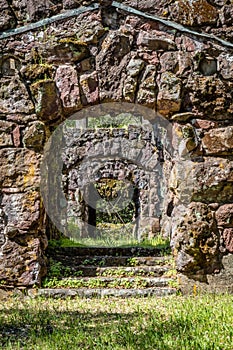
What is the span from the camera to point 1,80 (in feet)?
16.8

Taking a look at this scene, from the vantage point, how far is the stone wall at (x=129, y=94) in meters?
4.98

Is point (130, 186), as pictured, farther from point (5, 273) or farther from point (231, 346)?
point (231, 346)

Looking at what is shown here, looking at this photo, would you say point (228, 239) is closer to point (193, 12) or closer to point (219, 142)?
point (219, 142)

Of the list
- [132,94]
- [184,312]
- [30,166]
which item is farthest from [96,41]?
[184,312]

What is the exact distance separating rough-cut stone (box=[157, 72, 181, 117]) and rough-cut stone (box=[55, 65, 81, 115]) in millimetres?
859

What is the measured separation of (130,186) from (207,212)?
758 centimetres

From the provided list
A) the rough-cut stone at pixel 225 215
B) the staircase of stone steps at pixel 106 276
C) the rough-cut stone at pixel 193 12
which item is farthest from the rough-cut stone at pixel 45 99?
the rough-cut stone at pixel 225 215

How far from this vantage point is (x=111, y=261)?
20.2 ft

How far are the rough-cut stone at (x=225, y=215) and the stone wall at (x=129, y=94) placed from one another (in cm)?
1

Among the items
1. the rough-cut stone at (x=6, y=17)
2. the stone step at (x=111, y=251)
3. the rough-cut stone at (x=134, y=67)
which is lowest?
the stone step at (x=111, y=251)

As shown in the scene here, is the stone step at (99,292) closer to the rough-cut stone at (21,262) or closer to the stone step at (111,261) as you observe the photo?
the rough-cut stone at (21,262)

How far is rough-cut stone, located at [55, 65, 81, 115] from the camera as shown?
200 inches

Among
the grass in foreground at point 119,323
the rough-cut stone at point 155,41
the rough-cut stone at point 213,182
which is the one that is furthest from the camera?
the rough-cut stone at point 155,41

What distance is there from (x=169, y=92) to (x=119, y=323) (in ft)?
8.14
